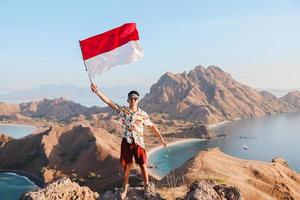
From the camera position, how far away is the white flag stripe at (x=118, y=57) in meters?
13.4

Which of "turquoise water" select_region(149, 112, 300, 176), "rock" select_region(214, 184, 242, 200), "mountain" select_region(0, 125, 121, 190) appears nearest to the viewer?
"rock" select_region(214, 184, 242, 200)

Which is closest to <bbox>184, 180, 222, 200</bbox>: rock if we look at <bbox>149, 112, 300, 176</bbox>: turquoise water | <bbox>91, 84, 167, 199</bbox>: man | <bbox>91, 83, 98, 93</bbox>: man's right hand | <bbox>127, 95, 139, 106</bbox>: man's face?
<bbox>91, 84, 167, 199</bbox>: man

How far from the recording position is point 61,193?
1762cm

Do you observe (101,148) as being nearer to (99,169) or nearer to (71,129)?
(99,169)

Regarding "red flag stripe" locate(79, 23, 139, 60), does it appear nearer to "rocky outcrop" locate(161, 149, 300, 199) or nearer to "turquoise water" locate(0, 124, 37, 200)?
"rocky outcrop" locate(161, 149, 300, 199)

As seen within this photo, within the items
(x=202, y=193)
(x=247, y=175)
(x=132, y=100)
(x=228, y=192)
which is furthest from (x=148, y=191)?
(x=247, y=175)

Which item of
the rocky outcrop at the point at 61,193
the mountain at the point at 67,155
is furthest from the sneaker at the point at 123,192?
the mountain at the point at 67,155

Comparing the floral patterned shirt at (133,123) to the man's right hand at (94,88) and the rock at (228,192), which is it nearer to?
the man's right hand at (94,88)

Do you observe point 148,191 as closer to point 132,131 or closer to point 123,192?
point 123,192

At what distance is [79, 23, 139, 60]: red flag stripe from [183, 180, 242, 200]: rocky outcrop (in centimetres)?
538

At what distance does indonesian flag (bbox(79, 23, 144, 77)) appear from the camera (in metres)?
13.4

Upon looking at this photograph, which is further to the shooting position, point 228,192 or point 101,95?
point 228,192

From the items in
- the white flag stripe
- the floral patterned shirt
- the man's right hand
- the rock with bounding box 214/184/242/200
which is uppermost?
the white flag stripe

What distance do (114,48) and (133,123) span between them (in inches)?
118
